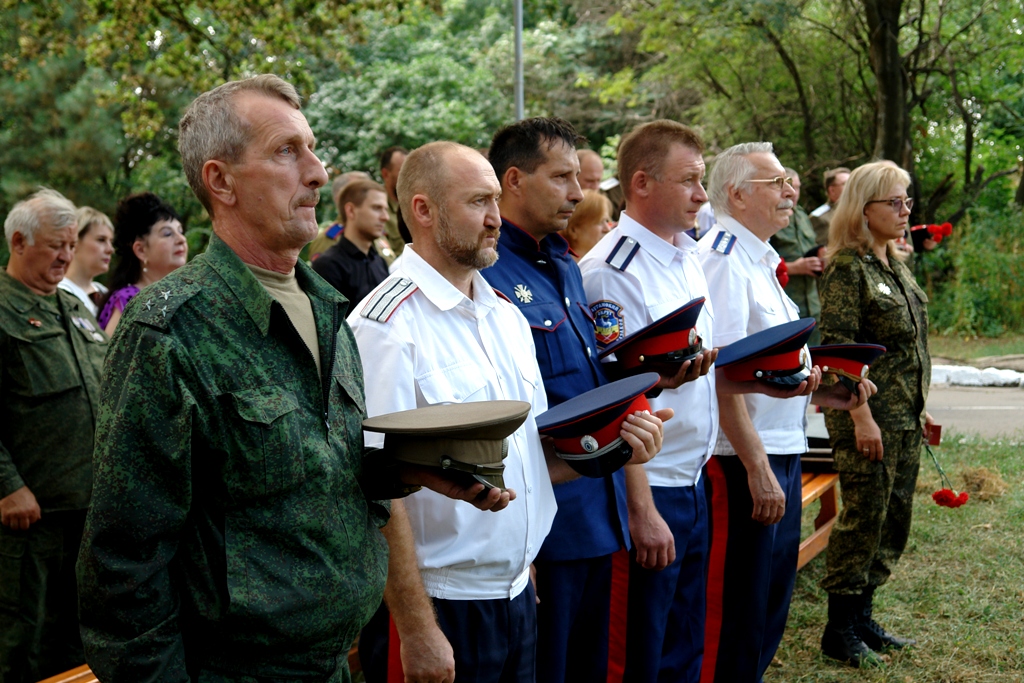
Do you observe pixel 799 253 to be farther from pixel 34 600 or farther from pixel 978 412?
pixel 34 600

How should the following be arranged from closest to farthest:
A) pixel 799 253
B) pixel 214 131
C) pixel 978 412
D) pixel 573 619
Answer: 1. pixel 214 131
2. pixel 573 619
3. pixel 978 412
4. pixel 799 253

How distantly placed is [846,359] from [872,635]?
4.95ft

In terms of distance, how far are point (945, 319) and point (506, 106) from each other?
13.2m

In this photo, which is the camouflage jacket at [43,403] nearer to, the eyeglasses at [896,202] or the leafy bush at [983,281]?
the eyeglasses at [896,202]

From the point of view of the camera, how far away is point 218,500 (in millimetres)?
1612

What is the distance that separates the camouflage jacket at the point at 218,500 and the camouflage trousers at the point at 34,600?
2169 millimetres

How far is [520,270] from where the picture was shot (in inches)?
113

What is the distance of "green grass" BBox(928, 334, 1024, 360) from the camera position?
714 centimetres

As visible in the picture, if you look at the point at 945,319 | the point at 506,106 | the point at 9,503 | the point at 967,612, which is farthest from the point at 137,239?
the point at 506,106

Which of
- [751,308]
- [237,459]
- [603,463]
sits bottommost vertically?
[603,463]

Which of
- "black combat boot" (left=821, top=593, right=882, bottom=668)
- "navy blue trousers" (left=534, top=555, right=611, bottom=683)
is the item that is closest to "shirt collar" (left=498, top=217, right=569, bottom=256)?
"navy blue trousers" (left=534, top=555, right=611, bottom=683)

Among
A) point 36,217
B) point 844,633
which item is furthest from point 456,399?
point 844,633

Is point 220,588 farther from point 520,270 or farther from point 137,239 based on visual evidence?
point 137,239

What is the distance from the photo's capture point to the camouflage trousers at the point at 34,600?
11.1 feet
